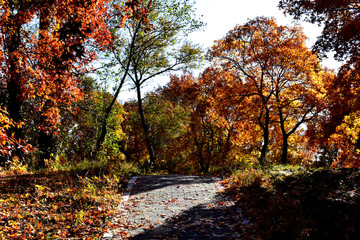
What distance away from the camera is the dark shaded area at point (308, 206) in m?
4.50

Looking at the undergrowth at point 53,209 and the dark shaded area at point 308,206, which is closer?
the dark shaded area at point 308,206

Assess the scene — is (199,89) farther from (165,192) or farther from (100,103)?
(165,192)

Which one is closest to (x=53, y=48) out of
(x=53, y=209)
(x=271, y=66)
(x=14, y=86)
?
(x=14, y=86)

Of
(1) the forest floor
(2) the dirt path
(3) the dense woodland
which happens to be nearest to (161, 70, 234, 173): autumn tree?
(3) the dense woodland

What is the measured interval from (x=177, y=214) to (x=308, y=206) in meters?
3.13

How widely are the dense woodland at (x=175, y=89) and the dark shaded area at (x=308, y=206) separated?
1.39 meters

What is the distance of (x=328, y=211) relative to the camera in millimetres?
5508

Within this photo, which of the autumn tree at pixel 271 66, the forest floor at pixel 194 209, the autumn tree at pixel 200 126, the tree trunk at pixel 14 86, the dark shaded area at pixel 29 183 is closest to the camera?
the forest floor at pixel 194 209

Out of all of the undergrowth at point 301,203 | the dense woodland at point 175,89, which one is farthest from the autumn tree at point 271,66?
the undergrowth at point 301,203

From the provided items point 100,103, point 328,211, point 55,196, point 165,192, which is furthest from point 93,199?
point 100,103

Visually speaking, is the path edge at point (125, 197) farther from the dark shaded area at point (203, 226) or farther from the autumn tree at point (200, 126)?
the autumn tree at point (200, 126)

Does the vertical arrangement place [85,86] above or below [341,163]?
above

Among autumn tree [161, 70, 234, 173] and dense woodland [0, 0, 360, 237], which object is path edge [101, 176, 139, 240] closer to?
dense woodland [0, 0, 360, 237]

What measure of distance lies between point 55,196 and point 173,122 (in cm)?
1318
